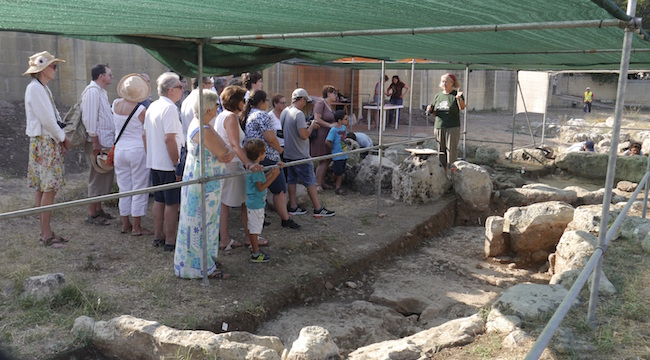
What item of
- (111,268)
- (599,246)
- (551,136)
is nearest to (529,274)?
(599,246)

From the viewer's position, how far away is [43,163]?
4.71 metres

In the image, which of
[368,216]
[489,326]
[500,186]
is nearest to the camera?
[489,326]

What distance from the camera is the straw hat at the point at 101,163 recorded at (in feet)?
17.3

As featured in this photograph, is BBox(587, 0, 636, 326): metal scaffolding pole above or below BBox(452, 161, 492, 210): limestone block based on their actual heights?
above

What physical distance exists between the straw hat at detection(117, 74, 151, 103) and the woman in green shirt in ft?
14.8

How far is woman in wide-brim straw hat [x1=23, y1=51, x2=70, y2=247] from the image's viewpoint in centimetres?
454

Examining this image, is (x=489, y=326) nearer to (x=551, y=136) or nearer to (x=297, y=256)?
(x=297, y=256)

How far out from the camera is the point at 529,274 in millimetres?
5707

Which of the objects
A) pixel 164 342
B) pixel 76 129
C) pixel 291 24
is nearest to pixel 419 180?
pixel 291 24

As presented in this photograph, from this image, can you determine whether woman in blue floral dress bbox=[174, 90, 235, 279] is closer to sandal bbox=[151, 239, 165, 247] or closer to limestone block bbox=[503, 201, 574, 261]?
sandal bbox=[151, 239, 165, 247]

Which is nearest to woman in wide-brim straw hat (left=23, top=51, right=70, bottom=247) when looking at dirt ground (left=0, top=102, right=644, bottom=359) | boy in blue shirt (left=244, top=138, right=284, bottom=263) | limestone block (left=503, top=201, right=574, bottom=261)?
dirt ground (left=0, top=102, right=644, bottom=359)

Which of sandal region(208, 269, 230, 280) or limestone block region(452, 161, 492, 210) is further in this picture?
limestone block region(452, 161, 492, 210)

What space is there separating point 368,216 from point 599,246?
398 cm

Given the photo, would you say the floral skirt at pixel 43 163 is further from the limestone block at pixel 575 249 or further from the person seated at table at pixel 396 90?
the person seated at table at pixel 396 90
